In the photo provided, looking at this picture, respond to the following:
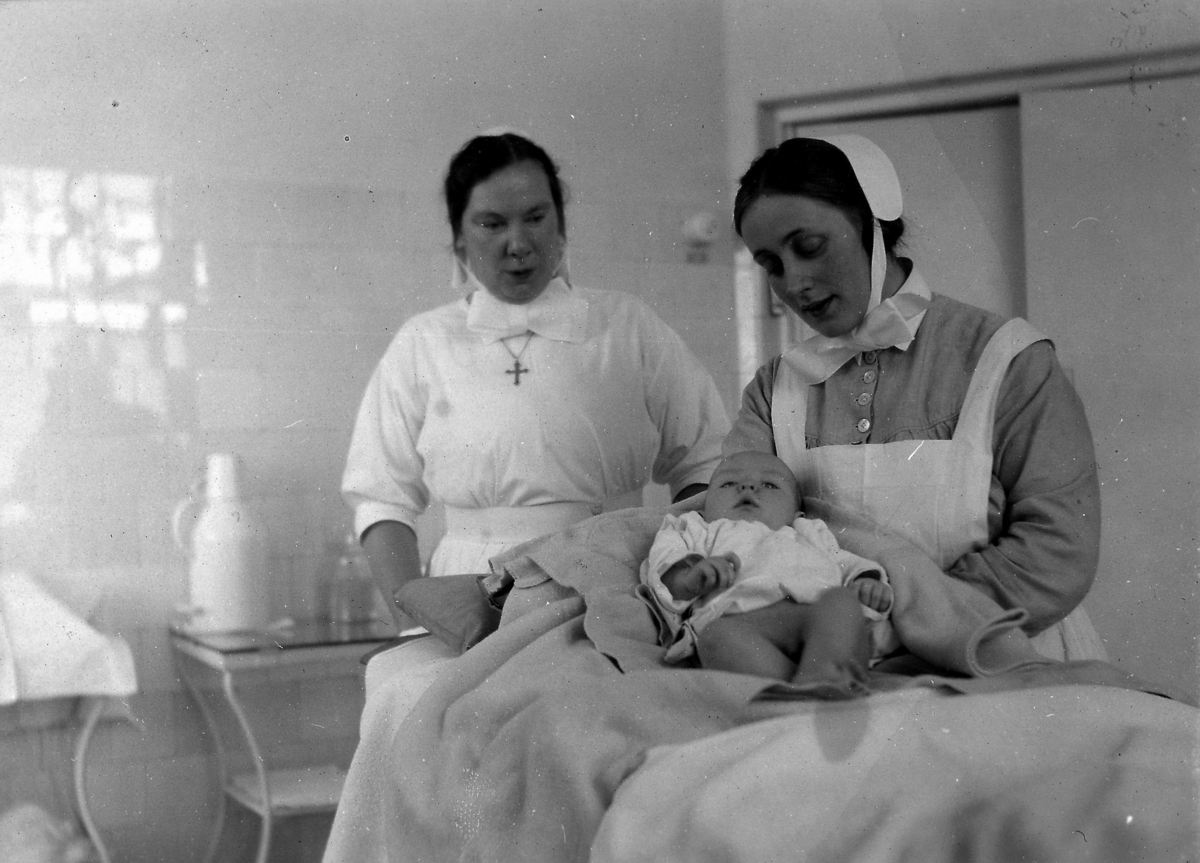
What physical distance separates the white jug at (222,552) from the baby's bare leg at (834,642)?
0.63 m

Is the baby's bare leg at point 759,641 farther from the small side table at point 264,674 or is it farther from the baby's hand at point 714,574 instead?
the small side table at point 264,674

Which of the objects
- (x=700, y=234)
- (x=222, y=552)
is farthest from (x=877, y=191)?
(x=222, y=552)

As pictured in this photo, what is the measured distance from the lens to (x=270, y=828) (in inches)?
46.9

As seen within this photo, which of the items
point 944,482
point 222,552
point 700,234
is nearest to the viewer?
point 944,482

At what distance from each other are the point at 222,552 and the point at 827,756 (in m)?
0.71

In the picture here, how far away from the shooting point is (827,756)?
0.86 meters

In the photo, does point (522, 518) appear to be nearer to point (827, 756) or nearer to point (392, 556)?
point (392, 556)

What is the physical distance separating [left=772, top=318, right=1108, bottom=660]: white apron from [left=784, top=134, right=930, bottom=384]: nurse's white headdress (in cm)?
8

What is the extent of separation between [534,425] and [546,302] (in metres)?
0.13

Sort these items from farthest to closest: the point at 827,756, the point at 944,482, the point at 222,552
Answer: the point at 222,552
the point at 944,482
the point at 827,756

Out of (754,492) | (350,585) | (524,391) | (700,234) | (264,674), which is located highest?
(700,234)

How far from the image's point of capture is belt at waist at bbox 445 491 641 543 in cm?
110

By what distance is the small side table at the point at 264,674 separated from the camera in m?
1.16

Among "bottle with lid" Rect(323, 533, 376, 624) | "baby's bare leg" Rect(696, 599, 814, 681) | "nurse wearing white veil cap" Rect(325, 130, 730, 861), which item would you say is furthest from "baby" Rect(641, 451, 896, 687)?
"bottle with lid" Rect(323, 533, 376, 624)
